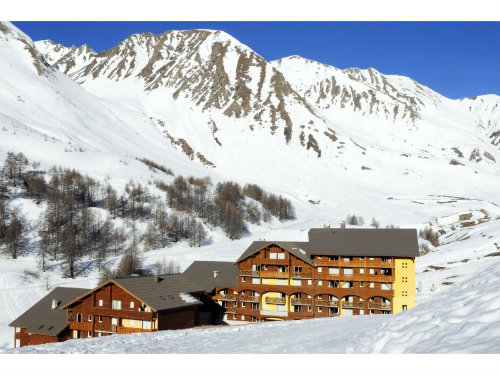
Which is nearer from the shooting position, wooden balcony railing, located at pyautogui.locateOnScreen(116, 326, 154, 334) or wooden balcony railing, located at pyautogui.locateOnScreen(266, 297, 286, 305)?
wooden balcony railing, located at pyautogui.locateOnScreen(116, 326, 154, 334)

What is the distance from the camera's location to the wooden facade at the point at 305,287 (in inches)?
2032

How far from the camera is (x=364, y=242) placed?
5319 cm

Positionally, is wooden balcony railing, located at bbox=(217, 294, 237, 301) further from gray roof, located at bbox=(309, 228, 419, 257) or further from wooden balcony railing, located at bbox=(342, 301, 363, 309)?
wooden balcony railing, located at bbox=(342, 301, 363, 309)

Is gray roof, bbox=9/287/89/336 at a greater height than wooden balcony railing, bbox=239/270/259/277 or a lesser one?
lesser

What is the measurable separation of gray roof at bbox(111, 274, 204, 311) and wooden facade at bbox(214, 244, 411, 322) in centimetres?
801

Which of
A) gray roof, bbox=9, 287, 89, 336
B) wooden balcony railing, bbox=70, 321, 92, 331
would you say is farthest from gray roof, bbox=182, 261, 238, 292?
wooden balcony railing, bbox=70, 321, 92, 331

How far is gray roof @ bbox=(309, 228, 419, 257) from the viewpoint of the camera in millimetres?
51344

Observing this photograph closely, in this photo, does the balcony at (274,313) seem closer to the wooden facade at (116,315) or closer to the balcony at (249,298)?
the balcony at (249,298)

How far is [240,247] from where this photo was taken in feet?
314

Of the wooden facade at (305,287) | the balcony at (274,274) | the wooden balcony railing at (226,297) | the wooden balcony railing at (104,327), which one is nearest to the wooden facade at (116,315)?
the wooden balcony railing at (104,327)

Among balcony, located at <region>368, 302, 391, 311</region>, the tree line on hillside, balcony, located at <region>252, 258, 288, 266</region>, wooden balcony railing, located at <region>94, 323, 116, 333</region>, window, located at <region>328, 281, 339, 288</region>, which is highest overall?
the tree line on hillside

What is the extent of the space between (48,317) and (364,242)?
114ft

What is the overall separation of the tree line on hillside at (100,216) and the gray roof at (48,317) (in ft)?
72.6

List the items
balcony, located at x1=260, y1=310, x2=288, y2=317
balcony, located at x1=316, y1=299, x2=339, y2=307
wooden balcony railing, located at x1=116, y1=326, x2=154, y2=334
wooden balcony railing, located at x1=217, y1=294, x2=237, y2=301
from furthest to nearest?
wooden balcony railing, located at x1=217, y1=294, x2=237, y2=301 < balcony, located at x1=260, y1=310, x2=288, y2=317 < balcony, located at x1=316, y1=299, x2=339, y2=307 < wooden balcony railing, located at x1=116, y1=326, x2=154, y2=334
